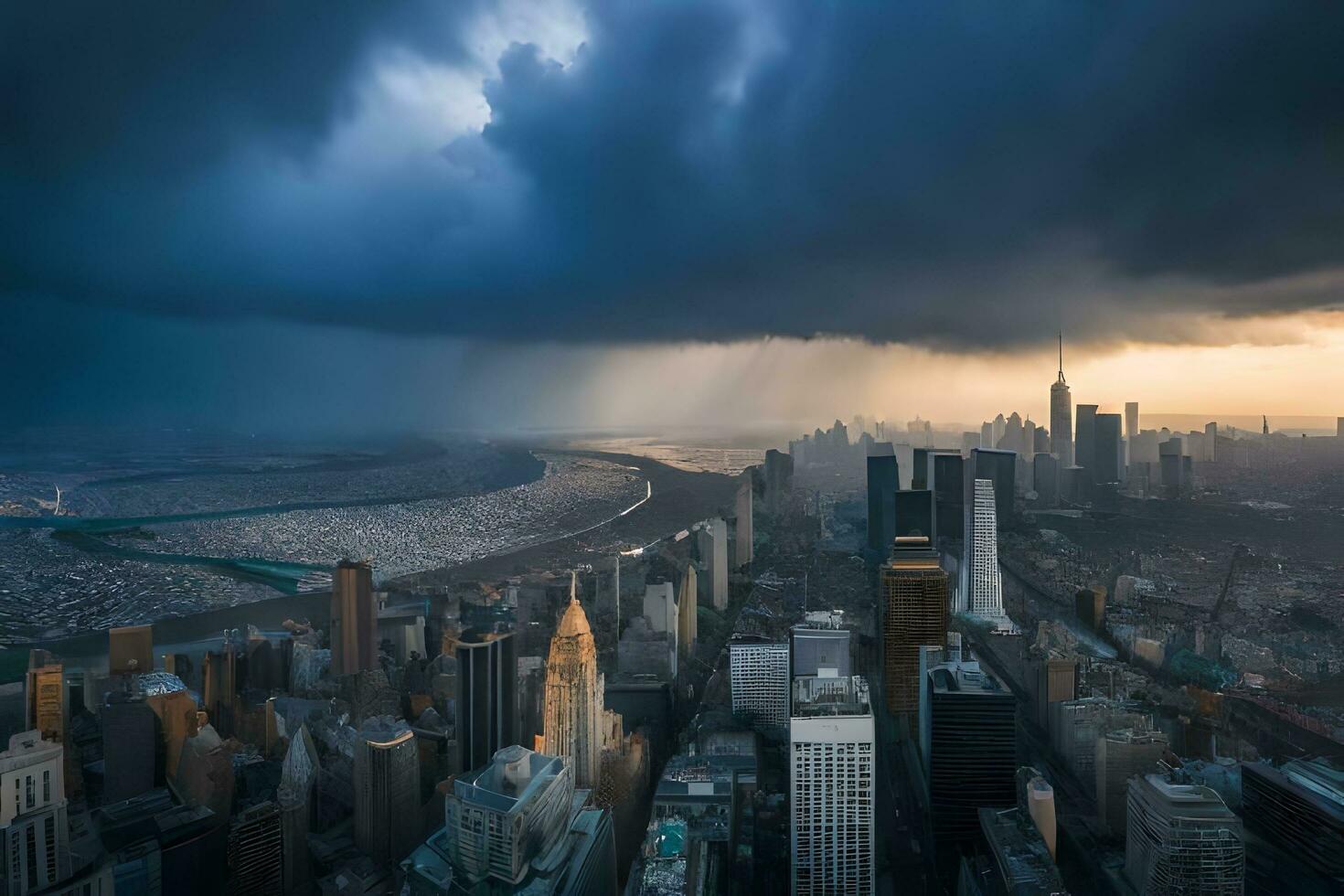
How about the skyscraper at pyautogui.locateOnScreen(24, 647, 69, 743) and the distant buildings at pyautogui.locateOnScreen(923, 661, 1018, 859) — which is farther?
the distant buildings at pyautogui.locateOnScreen(923, 661, 1018, 859)

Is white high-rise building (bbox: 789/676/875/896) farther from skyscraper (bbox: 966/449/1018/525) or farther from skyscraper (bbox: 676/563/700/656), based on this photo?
skyscraper (bbox: 966/449/1018/525)

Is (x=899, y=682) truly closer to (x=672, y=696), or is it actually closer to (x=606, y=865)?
(x=672, y=696)

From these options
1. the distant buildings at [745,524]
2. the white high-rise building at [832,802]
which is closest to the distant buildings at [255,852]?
the white high-rise building at [832,802]

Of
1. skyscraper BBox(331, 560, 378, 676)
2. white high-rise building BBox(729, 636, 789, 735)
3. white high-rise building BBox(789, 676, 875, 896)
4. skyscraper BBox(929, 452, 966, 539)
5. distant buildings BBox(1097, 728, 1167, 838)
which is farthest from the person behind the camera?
skyscraper BBox(929, 452, 966, 539)

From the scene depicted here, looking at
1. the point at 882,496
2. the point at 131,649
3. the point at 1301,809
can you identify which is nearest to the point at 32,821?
the point at 131,649

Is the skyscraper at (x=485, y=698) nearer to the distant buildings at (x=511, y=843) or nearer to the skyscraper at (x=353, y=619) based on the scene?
the distant buildings at (x=511, y=843)

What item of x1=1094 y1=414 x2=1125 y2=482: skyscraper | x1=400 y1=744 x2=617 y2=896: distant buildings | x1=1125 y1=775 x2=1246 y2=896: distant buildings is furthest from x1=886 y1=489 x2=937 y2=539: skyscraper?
x1=400 y1=744 x2=617 y2=896: distant buildings
